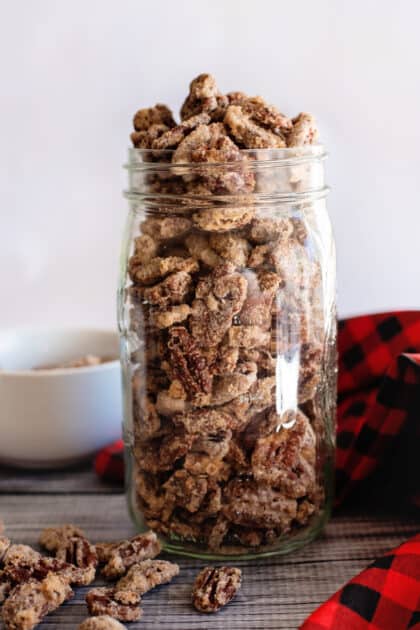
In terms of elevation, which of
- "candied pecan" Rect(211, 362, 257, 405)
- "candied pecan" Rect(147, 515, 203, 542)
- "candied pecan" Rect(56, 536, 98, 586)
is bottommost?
"candied pecan" Rect(56, 536, 98, 586)

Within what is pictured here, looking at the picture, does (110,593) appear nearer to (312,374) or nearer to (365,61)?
(312,374)

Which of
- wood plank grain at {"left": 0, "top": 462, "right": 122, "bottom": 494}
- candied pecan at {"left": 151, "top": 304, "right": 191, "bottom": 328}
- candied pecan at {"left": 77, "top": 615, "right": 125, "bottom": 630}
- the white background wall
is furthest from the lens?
the white background wall

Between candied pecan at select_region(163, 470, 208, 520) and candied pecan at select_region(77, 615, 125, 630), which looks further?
candied pecan at select_region(163, 470, 208, 520)

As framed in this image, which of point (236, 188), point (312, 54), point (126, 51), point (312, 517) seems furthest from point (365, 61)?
point (312, 517)

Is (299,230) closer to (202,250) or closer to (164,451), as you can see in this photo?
(202,250)

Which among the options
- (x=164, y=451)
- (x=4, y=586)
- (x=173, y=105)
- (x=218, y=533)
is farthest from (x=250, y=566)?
(x=173, y=105)

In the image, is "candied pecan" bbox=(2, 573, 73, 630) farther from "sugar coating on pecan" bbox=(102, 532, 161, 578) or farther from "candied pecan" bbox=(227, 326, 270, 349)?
"candied pecan" bbox=(227, 326, 270, 349)

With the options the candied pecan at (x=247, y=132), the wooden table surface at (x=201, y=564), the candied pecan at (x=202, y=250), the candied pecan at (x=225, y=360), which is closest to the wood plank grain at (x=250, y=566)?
the wooden table surface at (x=201, y=564)

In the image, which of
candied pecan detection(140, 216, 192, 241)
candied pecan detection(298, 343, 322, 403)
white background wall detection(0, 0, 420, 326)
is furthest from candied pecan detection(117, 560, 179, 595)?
white background wall detection(0, 0, 420, 326)

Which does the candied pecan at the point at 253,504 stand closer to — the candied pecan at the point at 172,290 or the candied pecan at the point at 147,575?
the candied pecan at the point at 147,575
